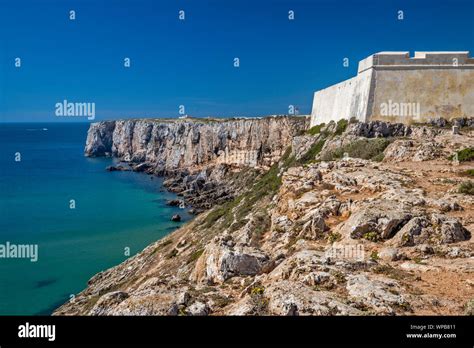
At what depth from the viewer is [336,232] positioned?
42.9 feet

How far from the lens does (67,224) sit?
52656 mm

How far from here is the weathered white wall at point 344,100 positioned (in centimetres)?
2962

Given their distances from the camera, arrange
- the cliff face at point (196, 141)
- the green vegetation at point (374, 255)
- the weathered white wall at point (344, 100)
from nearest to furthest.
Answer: the green vegetation at point (374, 255) → the weathered white wall at point (344, 100) → the cliff face at point (196, 141)

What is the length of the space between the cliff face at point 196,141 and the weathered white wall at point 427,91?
93.1ft

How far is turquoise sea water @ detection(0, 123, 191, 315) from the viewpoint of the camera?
34750mm

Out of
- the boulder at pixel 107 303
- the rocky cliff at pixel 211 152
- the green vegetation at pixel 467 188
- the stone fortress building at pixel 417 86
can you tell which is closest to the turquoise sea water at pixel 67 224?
the rocky cliff at pixel 211 152

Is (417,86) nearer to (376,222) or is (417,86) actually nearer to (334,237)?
(376,222)

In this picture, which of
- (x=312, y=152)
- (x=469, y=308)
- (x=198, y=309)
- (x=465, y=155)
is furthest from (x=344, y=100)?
(x=198, y=309)

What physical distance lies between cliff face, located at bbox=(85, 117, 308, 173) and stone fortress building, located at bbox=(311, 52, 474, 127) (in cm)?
2827

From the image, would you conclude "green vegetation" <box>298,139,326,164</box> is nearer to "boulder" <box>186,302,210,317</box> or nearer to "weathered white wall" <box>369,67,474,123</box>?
"weathered white wall" <box>369,67,474,123</box>

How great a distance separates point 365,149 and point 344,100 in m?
12.8

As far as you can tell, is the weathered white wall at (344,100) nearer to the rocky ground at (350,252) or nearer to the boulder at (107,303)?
the rocky ground at (350,252)
